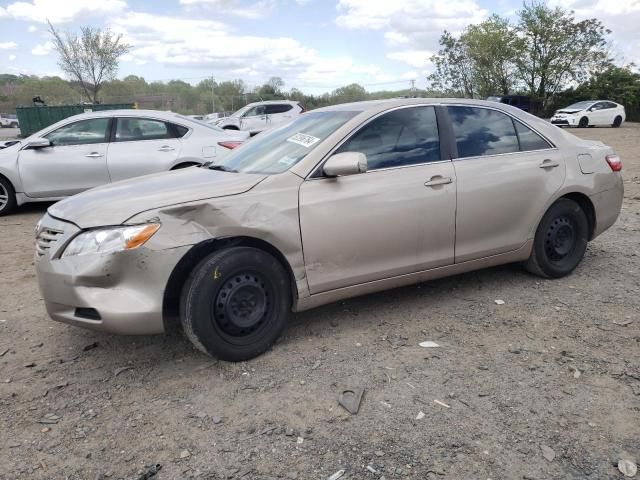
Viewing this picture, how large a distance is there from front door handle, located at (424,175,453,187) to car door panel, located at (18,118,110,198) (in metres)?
5.45

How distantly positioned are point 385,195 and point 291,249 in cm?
78

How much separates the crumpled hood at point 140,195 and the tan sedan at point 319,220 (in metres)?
0.01

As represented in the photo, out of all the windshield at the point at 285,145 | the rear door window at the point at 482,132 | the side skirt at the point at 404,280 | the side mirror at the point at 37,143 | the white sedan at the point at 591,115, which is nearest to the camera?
the side skirt at the point at 404,280

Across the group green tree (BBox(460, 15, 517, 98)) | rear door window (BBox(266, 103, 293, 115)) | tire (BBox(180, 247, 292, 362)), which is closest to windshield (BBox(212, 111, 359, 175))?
tire (BBox(180, 247, 292, 362))

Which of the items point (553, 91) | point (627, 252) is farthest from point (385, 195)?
point (553, 91)

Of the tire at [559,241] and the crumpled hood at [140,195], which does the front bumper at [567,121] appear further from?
the crumpled hood at [140,195]

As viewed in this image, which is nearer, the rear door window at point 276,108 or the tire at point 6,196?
the tire at point 6,196

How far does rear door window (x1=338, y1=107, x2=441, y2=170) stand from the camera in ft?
12.1

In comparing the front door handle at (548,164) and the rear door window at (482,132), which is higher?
the rear door window at (482,132)

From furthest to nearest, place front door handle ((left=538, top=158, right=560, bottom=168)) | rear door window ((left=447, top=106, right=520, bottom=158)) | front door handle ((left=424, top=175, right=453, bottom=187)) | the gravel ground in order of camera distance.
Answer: front door handle ((left=538, top=158, right=560, bottom=168)), rear door window ((left=447, top=106, right=520, bottom=158)), front door handle ((left=424, top=175, right=453, bottom=187)), the gravel ground

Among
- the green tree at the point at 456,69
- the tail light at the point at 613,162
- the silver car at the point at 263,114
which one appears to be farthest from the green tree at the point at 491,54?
the tail light at the point at 613,162

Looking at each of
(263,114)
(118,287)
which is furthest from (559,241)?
(263,114)

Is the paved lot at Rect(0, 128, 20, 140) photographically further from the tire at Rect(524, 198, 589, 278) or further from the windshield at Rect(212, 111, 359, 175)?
the tire at Rect(524, 198, 589, 278)

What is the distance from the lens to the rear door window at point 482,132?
408 cm
